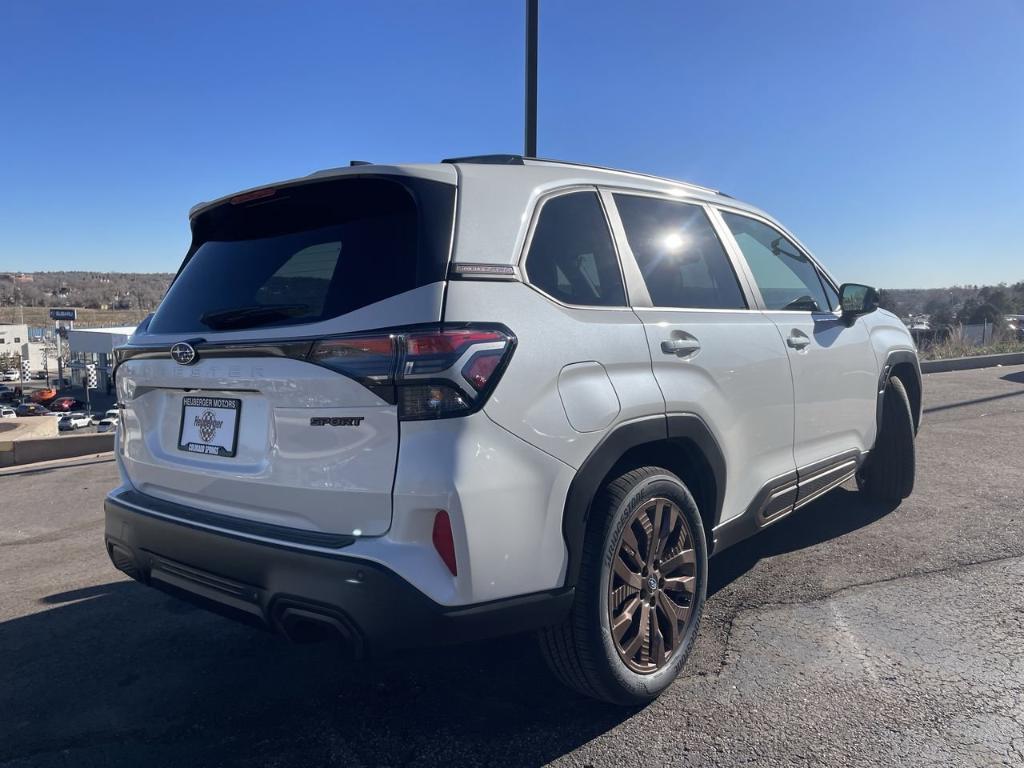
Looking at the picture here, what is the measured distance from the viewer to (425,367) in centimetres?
208

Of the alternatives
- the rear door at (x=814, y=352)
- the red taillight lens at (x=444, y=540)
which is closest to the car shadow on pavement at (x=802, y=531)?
the rear door at (x=814, y=352)

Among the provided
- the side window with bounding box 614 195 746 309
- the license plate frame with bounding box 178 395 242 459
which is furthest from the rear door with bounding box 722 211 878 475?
the license plate frame with bounding box 178 395 242 459

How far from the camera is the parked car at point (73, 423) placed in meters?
38.7

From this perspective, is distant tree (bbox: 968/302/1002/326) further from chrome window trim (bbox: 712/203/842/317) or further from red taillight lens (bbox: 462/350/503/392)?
red taillight lens (bbox: 462/350/503/392)

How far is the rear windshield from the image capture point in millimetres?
2268

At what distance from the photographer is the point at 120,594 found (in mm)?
4039

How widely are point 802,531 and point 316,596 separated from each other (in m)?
3.56

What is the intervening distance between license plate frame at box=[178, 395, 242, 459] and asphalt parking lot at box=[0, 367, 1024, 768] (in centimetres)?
100

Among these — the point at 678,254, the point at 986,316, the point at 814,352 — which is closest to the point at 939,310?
the point at 986,316

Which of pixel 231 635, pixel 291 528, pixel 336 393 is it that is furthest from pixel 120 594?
pixel 336 393

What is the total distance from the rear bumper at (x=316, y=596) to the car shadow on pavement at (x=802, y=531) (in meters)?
1.86

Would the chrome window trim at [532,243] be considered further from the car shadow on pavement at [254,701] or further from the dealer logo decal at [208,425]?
the car shadow on pavement at [254,701]

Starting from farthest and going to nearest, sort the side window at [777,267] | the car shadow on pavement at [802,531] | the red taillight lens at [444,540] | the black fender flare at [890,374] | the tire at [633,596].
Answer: the black fender flare at [890,374] → the car shadow on pavement at [802,531] → the side window at [777,267] → the tire at [633,596] → the red taillight lens at [444,540]

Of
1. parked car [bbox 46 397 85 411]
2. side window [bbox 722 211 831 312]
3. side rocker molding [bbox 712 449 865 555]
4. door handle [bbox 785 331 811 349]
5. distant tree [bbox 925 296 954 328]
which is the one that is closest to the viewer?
side rocker molding [bbox 712 449 865 555]
